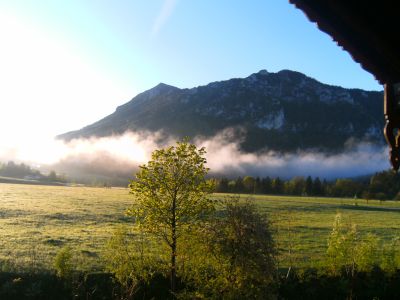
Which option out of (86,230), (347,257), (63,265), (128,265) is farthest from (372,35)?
(86,230)

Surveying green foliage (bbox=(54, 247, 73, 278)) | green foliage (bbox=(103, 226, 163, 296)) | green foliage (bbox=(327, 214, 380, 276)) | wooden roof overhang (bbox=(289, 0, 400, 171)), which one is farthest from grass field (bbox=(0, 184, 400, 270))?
wooden roof overhang (bbox=(289, 0, 400, 171))

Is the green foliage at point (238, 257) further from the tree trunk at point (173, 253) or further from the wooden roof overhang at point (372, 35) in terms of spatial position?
the wooden roof overhang at point (372, 35)

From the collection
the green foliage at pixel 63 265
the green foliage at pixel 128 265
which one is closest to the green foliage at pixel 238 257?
the green foliage at pixel 128 265

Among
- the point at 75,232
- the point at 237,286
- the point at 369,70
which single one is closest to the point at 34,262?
the point at 75,232

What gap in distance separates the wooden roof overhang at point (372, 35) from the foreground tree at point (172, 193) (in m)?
36.1

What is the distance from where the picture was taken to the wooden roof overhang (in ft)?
21.4

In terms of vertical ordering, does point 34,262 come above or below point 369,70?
below

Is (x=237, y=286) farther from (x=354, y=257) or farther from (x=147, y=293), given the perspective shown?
(x=354, y=257)

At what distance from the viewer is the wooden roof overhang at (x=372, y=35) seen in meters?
6.53

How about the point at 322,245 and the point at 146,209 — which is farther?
the point at 322,245

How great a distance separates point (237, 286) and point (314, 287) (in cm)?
1533

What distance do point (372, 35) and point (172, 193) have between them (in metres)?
39.0

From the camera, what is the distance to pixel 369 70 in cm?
794

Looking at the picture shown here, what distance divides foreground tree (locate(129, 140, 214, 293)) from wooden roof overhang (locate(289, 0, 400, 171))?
36.1 m
